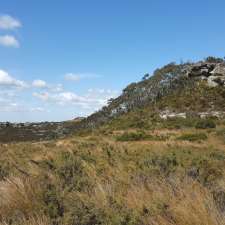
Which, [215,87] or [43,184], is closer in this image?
[43,184]

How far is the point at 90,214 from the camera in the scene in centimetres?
458

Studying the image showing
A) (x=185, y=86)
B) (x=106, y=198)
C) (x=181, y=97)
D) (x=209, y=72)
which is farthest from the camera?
(x=209, y=72)

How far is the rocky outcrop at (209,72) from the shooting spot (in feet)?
191

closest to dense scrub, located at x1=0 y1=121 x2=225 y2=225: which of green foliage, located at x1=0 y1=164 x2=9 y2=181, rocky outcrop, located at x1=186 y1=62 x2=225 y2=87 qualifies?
green foliage, located at x1=0 y1=164 x2=9 y2=181

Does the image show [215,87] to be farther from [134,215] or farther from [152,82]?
[134,215]

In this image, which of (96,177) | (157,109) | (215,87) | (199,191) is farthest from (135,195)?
(215,87)

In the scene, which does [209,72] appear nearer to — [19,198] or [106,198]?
[19,198]

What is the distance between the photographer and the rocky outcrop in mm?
58191

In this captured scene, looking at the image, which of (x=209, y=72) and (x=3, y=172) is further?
(x=209, y=72)

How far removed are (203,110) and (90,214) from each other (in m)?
45.8

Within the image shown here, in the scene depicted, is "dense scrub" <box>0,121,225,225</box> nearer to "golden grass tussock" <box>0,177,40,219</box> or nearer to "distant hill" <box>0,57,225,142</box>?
"golden grass tussock" <box>0,177,40,219</box>

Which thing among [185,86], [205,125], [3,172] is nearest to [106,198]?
[3,172]

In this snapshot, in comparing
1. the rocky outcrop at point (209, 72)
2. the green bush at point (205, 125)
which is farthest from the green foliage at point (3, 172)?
the rocky outcrop at point (209, 72)

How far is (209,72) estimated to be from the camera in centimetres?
6284
